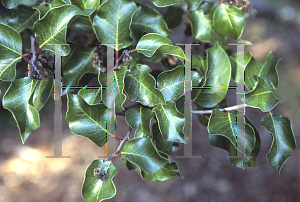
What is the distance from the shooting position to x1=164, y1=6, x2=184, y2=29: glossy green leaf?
65cm

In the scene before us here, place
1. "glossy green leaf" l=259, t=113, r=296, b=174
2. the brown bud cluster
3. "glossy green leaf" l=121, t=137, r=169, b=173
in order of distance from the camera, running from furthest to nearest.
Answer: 1. the brown bud cluster
2. "glossy green leaf" l=259, t=113, r=296, b=174
3. "glossy green leaf" l=121, t=137, r=169, b=173

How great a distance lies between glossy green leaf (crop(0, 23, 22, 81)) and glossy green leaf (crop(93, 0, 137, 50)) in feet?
0.57

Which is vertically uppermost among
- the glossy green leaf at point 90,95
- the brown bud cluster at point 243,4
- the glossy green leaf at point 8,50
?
the brown bud cluster at point 243,4

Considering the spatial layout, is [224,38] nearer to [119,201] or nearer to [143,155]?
[143,155]

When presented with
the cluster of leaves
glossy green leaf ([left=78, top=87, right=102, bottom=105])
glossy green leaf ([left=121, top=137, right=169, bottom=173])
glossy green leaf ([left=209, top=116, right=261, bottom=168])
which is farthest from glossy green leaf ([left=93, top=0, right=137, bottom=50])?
glossy green leaf ([left=209, top=116, right=261, bottom=168])

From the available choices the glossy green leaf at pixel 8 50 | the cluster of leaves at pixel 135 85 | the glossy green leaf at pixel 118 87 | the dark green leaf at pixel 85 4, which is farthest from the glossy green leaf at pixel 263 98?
the glossy green leaf at pixel 8 50

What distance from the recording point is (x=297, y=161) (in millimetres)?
873

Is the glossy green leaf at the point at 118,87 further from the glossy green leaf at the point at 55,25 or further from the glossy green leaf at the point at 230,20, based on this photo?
the glossy green leaf at the point at 230,20

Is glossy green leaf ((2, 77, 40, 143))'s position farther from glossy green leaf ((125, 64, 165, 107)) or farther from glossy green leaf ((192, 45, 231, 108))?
glossy green leaf ((192, 45, 231, 108))

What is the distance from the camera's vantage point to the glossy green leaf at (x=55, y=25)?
414 millimetres

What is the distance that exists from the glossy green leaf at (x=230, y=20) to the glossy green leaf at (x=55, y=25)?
34cm

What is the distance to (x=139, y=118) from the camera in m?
0.49

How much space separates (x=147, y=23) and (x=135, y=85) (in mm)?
197

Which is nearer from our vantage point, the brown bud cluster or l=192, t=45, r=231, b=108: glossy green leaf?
l=192, t=45, r=231, b=108: glossy green leaf
